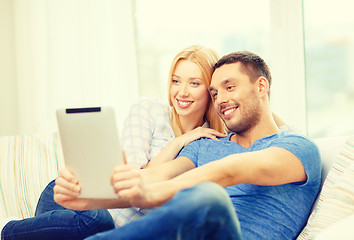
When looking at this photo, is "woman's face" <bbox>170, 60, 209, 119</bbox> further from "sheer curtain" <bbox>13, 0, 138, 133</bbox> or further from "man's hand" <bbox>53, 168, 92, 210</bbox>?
"sheer curtain" <bbox>13, 0, 138, 133</bbox>

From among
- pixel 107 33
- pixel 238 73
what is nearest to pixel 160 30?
pixel 107 33

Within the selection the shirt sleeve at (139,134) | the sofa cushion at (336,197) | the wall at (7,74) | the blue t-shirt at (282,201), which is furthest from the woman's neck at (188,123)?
the wall at (7,74)

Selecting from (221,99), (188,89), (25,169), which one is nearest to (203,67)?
(188,89)

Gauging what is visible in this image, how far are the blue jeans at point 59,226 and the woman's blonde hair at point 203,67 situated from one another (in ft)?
2.17

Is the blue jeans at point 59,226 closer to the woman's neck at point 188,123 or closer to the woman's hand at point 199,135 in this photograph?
the woman's hand at point 199,135

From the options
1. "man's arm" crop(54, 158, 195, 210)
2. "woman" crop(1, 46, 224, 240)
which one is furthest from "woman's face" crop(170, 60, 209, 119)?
"man's arm" crop(54, 158, 195, 210)

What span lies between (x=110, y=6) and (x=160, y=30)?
1.53 feet

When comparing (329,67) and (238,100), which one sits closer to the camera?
(238,100)

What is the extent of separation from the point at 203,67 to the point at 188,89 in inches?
4.9

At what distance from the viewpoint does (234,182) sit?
4.13 ft

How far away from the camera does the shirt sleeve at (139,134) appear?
1.89m

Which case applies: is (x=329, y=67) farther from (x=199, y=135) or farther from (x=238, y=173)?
(x=238, y=173)

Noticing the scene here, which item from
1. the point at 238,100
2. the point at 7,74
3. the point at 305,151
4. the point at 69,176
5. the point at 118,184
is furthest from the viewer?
the point at 7,74

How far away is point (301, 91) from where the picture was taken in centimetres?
302
